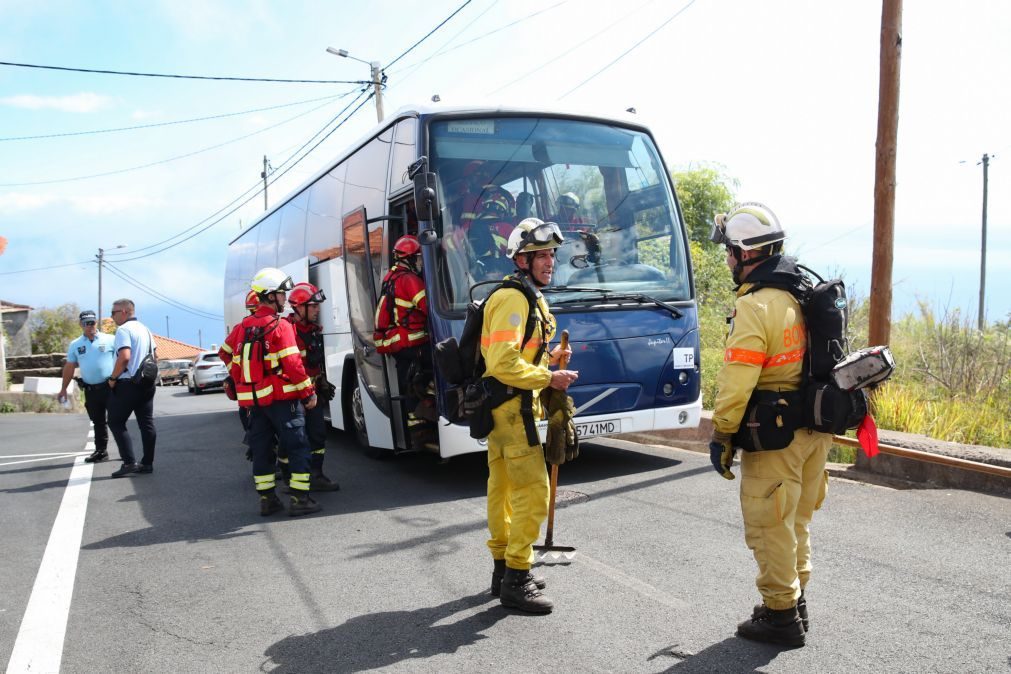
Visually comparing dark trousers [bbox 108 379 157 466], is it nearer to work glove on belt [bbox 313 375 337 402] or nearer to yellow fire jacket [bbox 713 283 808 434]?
work glove on belt [bbox 313 375 337 402]

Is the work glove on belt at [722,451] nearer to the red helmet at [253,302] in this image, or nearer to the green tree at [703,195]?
the red helmet at [253,302]

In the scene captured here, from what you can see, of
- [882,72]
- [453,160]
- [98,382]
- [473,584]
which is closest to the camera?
[473,584]

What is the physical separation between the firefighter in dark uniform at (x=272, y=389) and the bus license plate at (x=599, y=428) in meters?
2.26

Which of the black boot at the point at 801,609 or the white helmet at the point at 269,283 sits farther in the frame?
the white helmet at the point at 269,283

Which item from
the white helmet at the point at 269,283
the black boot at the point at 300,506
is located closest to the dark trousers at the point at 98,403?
the black boot at the point at 300,506

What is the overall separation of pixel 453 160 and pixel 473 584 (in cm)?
384

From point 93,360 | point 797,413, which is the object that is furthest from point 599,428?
point 93,360

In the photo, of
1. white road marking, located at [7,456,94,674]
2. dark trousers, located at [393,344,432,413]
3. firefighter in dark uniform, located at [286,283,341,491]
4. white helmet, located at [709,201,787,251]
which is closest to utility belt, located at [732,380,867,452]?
white helmet, located at [709,201,787,251]

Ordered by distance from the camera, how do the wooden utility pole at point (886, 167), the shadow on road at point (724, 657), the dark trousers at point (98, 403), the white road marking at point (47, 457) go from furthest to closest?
the white road marking at point (47, 457), the dark trousers at point (98, 403), the wooden utility pole at point (886, 167), the shadow on road at point (724, 657)

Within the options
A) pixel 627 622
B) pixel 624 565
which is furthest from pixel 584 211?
pixel 627 622

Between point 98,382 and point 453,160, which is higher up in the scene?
point 453,160

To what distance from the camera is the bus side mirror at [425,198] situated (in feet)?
21.7

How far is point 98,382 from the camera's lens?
9680 millimetres

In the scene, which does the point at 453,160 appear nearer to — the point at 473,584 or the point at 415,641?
the point at 473,584
